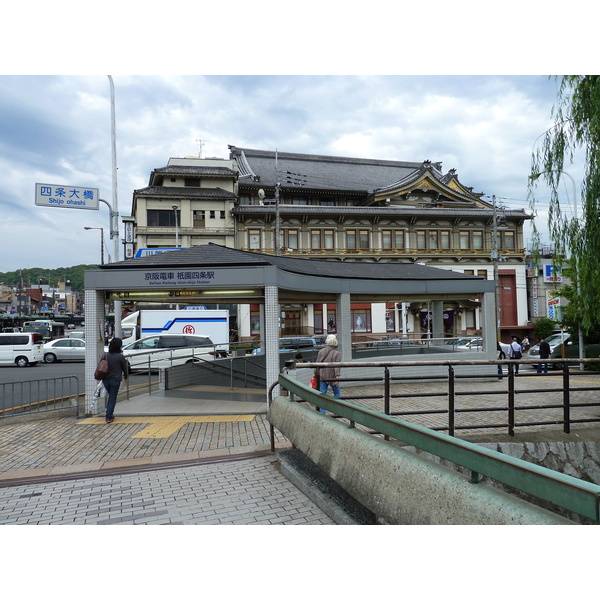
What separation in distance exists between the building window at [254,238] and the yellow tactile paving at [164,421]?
3448 centimetres

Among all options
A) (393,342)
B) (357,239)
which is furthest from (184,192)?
(393,342)

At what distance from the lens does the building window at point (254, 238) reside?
1754 inches

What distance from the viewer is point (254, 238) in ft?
147

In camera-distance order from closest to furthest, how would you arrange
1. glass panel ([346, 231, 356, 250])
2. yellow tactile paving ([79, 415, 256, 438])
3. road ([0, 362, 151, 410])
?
yellow tactile paving ([79, 415, 256, 438])
road ([0, 362, 151, 410])
glass panel ([346, 231, 356, 250])

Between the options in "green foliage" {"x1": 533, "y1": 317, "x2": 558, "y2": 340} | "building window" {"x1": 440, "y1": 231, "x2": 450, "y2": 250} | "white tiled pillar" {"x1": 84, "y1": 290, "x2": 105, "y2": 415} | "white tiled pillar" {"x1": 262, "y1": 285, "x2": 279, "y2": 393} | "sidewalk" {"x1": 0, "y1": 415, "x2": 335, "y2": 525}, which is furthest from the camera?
"building window" {"x1": 440, "y1": 231, "x2": 450, "y2": 250}

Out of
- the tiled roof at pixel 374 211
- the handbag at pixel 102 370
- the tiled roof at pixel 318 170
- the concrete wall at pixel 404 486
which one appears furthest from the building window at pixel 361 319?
the concrete wall at pixel 404 486

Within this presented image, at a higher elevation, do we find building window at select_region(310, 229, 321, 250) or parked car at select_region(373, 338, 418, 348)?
building window at select_region(310, 229, 321, 250)

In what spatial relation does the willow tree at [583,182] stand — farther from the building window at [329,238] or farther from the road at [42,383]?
the building window at [329,238]

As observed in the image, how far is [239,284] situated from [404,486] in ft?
26.3

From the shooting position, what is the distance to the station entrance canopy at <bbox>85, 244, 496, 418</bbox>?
11.3 m

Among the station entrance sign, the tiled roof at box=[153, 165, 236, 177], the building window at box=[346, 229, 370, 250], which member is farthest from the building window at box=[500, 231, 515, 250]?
the station entrance sign

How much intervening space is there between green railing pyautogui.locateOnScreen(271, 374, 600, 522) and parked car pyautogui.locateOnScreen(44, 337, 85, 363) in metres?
29.3

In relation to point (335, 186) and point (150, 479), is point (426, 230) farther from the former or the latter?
point (150, 479)

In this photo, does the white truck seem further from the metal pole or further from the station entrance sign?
the station entrance sign
